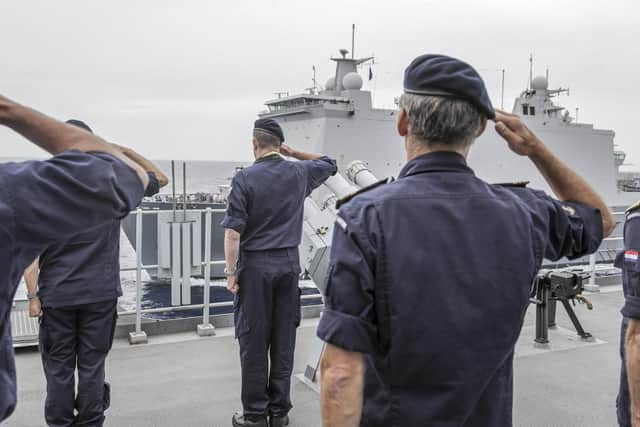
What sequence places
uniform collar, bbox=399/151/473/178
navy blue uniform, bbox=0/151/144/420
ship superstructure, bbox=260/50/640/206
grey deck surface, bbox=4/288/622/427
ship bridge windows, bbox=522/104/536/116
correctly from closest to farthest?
navy blue uniform, bbox=0/151/144/420 < uniform collar, bbox=399/151/473/178 < grey deck surface, bbox=4/288/622/427 < ship superstructure, bbox=260/50/640/206 < ship bridge windows, bbox=522/104/536/116

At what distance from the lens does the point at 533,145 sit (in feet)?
5.01

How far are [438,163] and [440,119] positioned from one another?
0.36 feet

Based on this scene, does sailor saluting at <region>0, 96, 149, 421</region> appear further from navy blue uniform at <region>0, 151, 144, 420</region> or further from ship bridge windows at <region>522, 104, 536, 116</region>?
ship bridge windows at <region>522, 104, 536, 116</region>

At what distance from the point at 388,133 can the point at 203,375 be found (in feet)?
54.9

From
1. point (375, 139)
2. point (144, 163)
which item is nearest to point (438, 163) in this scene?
point (144, 163)

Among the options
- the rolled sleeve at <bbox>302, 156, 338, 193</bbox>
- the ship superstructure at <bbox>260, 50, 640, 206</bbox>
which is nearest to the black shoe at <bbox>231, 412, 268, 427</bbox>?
the rolled sleeve at <bbox>302, 156, 338, 193</bbox>

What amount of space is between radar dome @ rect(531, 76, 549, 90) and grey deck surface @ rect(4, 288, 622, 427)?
2179 centimetres

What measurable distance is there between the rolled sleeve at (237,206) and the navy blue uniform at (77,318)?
61 centimetres

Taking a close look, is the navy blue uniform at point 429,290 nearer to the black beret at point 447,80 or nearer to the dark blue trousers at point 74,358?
the black beret at point 447,80

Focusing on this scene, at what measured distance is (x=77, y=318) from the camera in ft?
8.91

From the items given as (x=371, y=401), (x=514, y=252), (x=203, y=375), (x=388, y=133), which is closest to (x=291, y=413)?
(x=203, y=375)

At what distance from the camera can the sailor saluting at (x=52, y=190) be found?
102 cm

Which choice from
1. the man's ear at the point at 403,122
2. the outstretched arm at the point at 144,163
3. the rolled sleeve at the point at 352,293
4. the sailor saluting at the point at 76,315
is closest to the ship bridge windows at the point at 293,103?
the sailor saluting at the point at 76,315

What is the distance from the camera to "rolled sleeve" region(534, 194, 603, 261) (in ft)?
4.92
